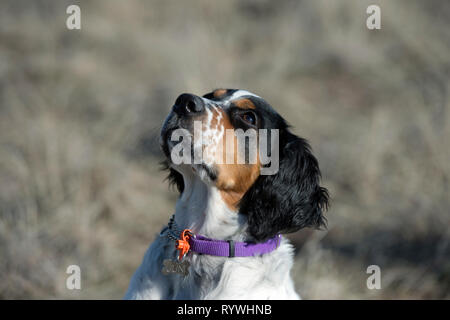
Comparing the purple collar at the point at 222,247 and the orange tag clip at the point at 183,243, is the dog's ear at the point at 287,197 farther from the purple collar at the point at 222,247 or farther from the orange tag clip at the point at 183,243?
the orange tag clip at the point at 183,243

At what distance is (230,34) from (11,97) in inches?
162

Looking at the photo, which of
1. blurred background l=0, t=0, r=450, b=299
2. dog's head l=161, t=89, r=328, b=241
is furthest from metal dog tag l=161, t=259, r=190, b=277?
blurred background l=0, t=0, r=450, b=299

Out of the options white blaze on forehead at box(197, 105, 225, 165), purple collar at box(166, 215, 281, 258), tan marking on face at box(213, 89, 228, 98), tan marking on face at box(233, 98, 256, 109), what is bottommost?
purple collar at box(166, 215, 281, 258)

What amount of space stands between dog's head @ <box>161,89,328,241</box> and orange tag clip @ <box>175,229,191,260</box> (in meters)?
0.28

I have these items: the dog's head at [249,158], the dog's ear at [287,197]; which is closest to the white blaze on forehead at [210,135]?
the dog's head at [249,158]

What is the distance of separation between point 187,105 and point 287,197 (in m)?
0.76

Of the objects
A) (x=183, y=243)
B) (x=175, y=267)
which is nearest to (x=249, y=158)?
(x=183, y=243)

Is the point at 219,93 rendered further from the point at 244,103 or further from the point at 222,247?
the point at 222,247

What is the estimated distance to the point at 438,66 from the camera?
7.35 m

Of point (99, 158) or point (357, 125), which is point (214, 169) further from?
point (357, 125)

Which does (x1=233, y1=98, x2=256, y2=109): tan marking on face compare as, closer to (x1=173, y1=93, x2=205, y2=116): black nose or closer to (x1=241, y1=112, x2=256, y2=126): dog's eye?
(x1=241, y1=112, x2=256, y2=126): dog's eye

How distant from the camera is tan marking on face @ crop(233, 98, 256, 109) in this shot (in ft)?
9.84

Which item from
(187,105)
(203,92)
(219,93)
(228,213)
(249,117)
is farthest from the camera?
(203,92)

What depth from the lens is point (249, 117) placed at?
118 inches
